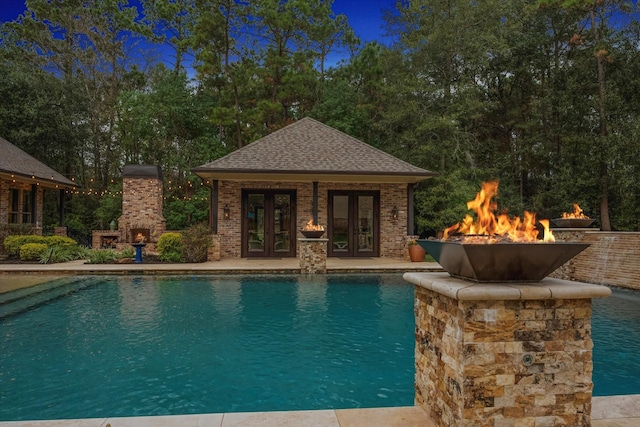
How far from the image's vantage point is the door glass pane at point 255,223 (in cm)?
1479

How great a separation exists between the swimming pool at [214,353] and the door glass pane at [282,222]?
251 inches

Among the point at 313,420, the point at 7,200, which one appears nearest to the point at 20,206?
the point at 7,200

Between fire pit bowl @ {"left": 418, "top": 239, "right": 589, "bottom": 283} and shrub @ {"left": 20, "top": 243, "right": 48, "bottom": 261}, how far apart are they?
14335mm

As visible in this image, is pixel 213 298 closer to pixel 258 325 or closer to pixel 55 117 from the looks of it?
pixel 258 325

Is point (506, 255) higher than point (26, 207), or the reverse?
point (26, 207)

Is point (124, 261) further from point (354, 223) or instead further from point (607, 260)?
point (607, 260)

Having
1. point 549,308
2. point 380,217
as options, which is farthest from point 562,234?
point 549,308

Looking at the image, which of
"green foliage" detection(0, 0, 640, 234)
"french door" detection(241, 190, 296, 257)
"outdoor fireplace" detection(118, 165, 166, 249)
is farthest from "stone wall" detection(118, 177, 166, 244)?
"french door" detection(241, 190, 296, 257)

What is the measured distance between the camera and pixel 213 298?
8062 millimetres

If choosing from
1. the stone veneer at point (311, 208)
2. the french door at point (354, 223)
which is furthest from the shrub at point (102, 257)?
the french door at point (354, 223)

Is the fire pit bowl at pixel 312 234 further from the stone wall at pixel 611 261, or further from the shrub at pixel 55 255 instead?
the shrub at pixel 55 255

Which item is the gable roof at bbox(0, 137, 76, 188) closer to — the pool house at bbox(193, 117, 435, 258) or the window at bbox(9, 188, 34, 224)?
the window at bbox(9, 188, 34, 224)

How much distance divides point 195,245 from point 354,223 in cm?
575

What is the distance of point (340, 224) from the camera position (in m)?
15.1
